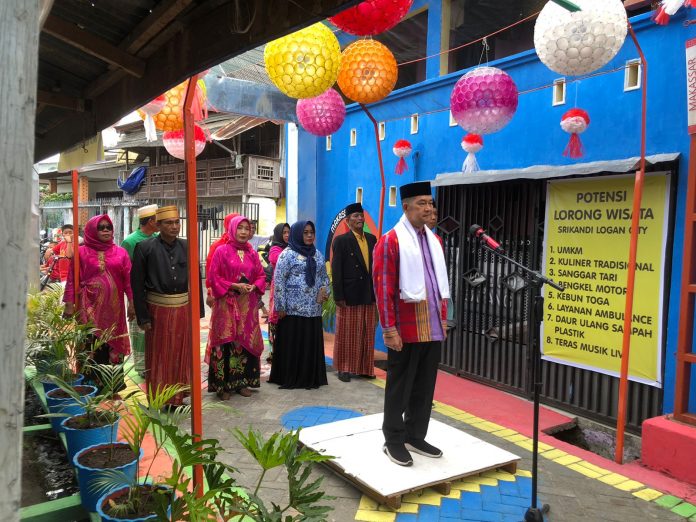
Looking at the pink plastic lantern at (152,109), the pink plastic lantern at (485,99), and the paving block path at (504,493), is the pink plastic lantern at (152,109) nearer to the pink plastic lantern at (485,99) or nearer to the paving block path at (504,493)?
the pink plastic lantern at (485,99)

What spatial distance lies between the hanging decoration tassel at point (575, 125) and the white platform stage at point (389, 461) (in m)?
2.48

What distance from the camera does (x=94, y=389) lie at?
12.5ft

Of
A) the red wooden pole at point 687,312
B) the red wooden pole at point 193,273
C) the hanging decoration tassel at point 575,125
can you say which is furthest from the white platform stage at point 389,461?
the hanging decoration tassel at point 575,125

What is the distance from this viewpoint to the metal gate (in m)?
4.55

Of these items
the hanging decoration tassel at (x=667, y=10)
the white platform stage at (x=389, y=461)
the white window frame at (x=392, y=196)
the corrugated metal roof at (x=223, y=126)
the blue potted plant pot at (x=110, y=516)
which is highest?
the corrugated metal roof at (x=223, y=126)

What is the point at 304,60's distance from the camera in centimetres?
375

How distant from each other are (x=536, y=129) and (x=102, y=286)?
430 centimetres

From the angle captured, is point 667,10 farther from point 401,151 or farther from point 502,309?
point 401,151

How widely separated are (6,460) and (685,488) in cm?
383

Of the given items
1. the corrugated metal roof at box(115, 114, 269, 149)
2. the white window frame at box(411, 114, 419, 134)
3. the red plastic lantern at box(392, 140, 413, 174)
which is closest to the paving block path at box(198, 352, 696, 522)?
the red plastic lantern at box(392, 140, 413, 174)

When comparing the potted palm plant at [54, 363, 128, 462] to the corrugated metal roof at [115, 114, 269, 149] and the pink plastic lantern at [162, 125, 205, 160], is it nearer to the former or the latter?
the pink plastic lantern at [162, 125, 205, 160]

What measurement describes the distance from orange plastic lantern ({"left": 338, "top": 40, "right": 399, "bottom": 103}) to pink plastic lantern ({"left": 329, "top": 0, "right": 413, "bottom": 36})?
1081 millimetres

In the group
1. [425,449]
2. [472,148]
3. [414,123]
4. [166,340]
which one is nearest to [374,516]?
[425,449]

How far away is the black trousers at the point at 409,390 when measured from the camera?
3.39 m
